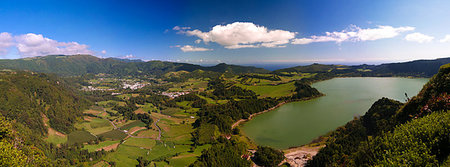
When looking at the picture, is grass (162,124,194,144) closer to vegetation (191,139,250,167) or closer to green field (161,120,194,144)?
green field (161,120,194,144)

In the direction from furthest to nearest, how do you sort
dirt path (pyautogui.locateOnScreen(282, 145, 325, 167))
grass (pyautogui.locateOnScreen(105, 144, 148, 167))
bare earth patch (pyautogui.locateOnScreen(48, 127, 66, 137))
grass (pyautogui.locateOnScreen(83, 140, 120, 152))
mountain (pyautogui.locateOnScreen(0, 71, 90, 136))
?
1. bare earth patch (pyautogui.locateOnScreen(48, 127, 66, 137))
2. mountain (pyautogui.locateOnScreen(0, 71, 90, 136))
3. grass (pyautogui.locateOnScreen(83, 140, 120, 152))
4. grass (pyautogui.locateOnScreen(105, 144, 148, 167))
5. dirt path (pyautogui.locateOnScreen(282, 145, 325, 167))

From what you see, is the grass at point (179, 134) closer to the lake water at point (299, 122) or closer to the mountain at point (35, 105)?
the lake water at point (299, 122)

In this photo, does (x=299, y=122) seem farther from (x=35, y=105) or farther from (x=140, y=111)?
(x=35, y=105)

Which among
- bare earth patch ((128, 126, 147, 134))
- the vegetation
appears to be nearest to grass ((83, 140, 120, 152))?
bare earth patch ((128, 126, 147, 134))

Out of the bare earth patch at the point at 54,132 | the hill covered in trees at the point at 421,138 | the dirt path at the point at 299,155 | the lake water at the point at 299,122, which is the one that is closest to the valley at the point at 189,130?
the lake water at the point at 299,122

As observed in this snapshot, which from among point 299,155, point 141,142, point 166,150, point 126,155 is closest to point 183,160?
point 166,150

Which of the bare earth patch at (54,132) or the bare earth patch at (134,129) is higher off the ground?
the bare earth patch at (134,129)

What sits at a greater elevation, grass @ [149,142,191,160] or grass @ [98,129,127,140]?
grass @ [149,142,191,160]
